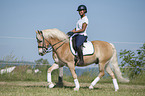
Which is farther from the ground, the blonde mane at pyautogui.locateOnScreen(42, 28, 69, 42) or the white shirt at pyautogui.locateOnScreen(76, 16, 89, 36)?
the white shirt at pyautogui.locateOnScreen(76, 16, 89, 36)

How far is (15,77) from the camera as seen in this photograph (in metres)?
10.0

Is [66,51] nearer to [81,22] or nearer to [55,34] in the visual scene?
[55,34]

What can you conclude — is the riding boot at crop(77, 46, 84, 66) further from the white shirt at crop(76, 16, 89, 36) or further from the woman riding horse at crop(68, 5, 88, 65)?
the white shirt at crop(76, 16, 89, 36)

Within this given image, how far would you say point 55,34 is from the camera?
6.51 metres

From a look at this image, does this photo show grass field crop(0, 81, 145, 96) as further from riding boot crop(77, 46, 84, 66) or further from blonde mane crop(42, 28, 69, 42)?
blonde mane crop(42, 28, 69, 42)

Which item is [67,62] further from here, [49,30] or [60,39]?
[49,30]

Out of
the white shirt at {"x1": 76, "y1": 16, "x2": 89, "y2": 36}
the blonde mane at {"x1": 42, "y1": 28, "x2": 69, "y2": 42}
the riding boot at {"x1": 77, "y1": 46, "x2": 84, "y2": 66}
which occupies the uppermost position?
the white shirt at {"x1": 76, "y1": 16, "x2": 89, "y2": 36}

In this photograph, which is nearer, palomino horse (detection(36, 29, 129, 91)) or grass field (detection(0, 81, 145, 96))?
grass field (detection(0, 81, 145, 96))

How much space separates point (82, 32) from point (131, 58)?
19.4ft

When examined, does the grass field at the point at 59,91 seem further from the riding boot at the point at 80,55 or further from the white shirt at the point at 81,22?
the white shirt at the point at 81,22

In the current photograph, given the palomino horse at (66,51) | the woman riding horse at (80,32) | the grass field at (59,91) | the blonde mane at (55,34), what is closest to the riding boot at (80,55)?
the woman riding horse at (80,32)

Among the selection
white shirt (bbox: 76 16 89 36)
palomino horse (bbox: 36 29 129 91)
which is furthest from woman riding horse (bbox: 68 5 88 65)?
palomino horse (bbox: 36 29 129 91)

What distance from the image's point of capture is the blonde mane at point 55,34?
6434 millimetres

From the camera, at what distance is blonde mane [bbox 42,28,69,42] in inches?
253
